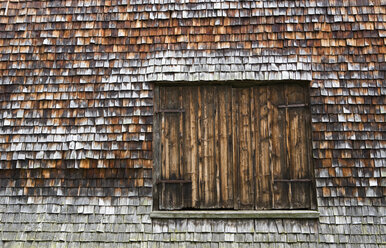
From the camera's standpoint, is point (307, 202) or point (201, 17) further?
point (201, 17)

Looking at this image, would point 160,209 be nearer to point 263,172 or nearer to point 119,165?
point 119,165

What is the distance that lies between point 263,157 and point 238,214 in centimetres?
84

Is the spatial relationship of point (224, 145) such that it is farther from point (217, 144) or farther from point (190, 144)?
point (190, 144)

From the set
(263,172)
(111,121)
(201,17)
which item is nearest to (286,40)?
(201,17)

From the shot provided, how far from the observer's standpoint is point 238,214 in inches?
177

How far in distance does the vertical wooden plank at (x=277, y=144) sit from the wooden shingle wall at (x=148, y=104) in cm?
26

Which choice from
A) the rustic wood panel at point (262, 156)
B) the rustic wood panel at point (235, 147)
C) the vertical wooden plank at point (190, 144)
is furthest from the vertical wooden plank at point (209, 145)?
the rustic wood panel at point (262, 156)

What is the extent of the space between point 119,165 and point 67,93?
127 centimetres

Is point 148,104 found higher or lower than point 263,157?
higher

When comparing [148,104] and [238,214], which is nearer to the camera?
[238,214]

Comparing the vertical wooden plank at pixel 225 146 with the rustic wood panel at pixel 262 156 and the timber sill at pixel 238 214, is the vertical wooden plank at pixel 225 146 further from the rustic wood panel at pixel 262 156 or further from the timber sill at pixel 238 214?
the rustic wood panel at pixel 262 156

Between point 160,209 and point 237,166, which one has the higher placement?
point 237,166

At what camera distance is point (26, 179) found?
4.74m

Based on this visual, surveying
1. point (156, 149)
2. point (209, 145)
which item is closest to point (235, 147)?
point (209, 145)
